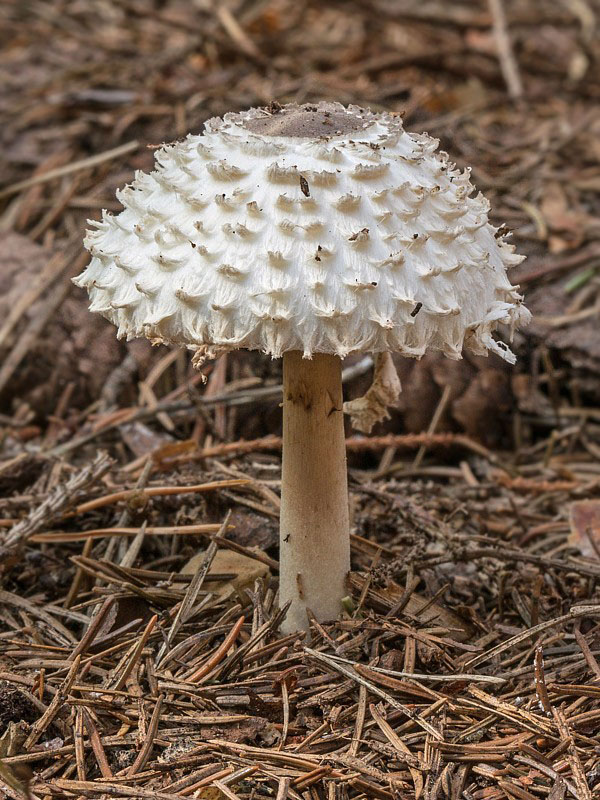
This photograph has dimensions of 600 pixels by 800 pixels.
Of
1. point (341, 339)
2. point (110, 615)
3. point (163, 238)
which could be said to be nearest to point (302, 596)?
point (110, 615)

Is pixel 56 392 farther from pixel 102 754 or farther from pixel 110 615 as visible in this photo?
pixel 102 754

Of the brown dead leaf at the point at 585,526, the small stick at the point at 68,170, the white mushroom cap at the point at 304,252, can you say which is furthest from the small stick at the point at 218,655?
the small stick at the point at 68,170

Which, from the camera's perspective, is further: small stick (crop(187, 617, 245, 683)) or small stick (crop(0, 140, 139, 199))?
small stick (crop(0, 140, 139, 199))

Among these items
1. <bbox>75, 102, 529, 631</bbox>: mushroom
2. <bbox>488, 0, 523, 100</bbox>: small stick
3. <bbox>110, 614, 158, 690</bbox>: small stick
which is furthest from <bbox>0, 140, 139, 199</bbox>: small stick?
<bbox>488, 0, 523, 100</bbox>: small stick

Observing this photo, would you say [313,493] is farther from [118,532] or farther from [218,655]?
[118,532]

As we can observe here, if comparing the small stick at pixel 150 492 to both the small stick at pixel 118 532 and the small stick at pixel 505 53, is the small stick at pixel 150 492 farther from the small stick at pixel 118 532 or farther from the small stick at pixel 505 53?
the small stick at pixel 505 53

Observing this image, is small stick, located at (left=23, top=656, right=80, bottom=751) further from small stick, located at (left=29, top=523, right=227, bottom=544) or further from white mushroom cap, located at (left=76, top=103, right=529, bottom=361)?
white mushroom cap, located at (left=76, top=103, right=529, bottom=361)

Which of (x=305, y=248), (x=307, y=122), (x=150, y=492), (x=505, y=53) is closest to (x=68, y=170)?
(x=150, y=492)
